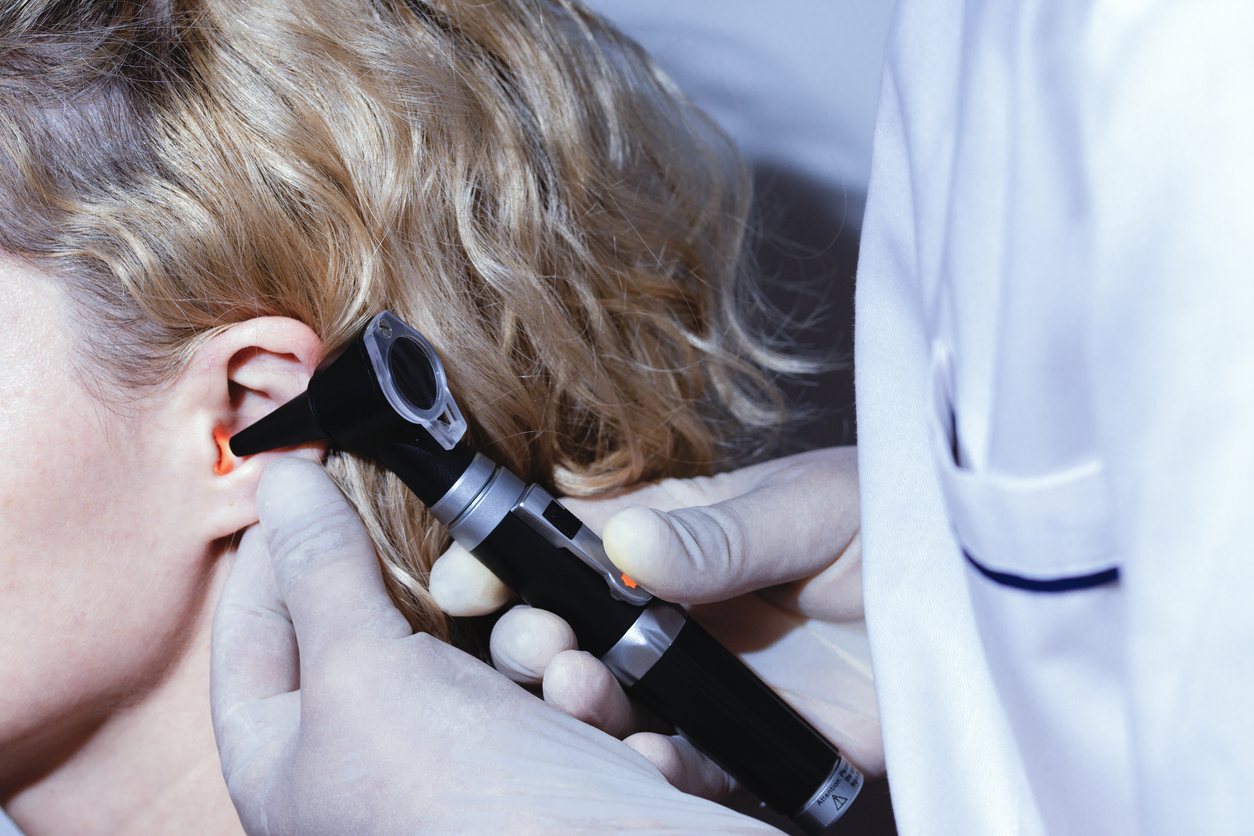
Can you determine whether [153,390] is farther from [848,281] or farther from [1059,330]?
[848,281]

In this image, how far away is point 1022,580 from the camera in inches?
16.3

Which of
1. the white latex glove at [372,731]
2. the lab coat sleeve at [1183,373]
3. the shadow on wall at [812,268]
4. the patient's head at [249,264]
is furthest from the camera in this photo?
the shadow on wall at [812,268]

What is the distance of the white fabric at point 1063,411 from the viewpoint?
12.7 inches

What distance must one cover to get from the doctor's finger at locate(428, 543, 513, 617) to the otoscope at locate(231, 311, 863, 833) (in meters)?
0.04

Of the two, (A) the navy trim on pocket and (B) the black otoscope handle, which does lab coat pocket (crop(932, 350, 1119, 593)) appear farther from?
(B) the black otoscope handle

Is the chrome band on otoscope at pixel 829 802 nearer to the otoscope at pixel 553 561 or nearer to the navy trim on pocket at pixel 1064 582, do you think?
the otoscope at pixel 553 561

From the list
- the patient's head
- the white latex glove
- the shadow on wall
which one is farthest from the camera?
the shadow on wall

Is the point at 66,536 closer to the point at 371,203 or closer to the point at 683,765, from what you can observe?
the point at 371,203

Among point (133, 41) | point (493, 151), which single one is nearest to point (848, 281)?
point (493, 151)

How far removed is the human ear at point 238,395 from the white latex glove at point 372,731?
5cm

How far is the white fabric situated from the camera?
1.06ft

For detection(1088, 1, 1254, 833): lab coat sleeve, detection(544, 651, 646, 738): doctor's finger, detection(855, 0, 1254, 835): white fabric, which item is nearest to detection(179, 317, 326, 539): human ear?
detection(544, 651, 646, 738): doctor's finger

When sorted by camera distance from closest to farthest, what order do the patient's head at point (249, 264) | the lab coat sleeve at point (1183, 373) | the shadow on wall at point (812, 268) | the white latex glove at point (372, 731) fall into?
the lab coat sleeve at point (1183, 373), the white latex glove at point (372, 731), the patient's head at point (249, 264), the shadow on wall at point (812, 268)

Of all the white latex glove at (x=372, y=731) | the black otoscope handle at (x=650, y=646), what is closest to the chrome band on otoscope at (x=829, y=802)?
the black otoscope handle at (x=650, y=646)
